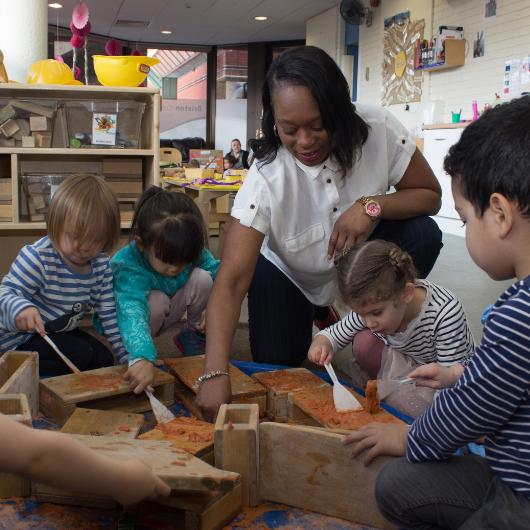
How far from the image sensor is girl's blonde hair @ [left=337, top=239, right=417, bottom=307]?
1.36m

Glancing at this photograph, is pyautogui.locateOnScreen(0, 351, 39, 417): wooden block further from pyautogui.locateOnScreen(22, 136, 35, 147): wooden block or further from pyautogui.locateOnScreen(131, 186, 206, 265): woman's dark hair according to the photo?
pyautogui.locateOnScreen(22, 136, 35, 147): wooden block

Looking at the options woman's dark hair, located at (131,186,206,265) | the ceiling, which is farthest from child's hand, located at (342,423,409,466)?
the ceiling

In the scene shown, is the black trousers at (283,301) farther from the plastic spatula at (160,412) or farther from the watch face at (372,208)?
the plastic spatula at (160,412)

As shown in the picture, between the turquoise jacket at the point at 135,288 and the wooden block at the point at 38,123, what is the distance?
41.3 inches

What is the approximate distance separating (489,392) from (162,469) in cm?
45

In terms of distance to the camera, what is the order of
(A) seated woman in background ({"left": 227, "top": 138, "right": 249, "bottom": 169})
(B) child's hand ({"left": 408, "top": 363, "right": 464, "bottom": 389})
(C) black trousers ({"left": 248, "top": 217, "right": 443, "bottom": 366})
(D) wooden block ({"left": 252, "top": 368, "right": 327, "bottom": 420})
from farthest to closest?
(A) seated woman in background ({"left": 227, "top": 138, "right": 249, "bottom": 169}) → (C) black trousers ({"left": 248, "top": 217, "right": 443, "bottom": 366}) → (D) wooden block ({"left": 252, "top": 368, "right": 327, "bottom": 420}) → (B) child's hand ({"left": 408, "top": 363, "right": 464, "bottom": 389})

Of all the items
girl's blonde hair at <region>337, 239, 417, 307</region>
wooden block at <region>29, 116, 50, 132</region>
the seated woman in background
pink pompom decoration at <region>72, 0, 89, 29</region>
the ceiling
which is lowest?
girl's blonde hair at <region>337, 239, 417, 307</region>

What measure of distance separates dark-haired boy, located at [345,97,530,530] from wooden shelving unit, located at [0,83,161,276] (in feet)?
6.36

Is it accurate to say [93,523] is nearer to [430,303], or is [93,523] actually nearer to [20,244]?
[430,303]

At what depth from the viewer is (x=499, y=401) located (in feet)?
2.76

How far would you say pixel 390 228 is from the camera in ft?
5.94

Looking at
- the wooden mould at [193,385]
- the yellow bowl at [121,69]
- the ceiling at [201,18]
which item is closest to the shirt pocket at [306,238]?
the wooden mould at [193,385]

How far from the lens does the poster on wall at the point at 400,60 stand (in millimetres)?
6789

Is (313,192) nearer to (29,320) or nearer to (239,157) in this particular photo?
(29,320)
